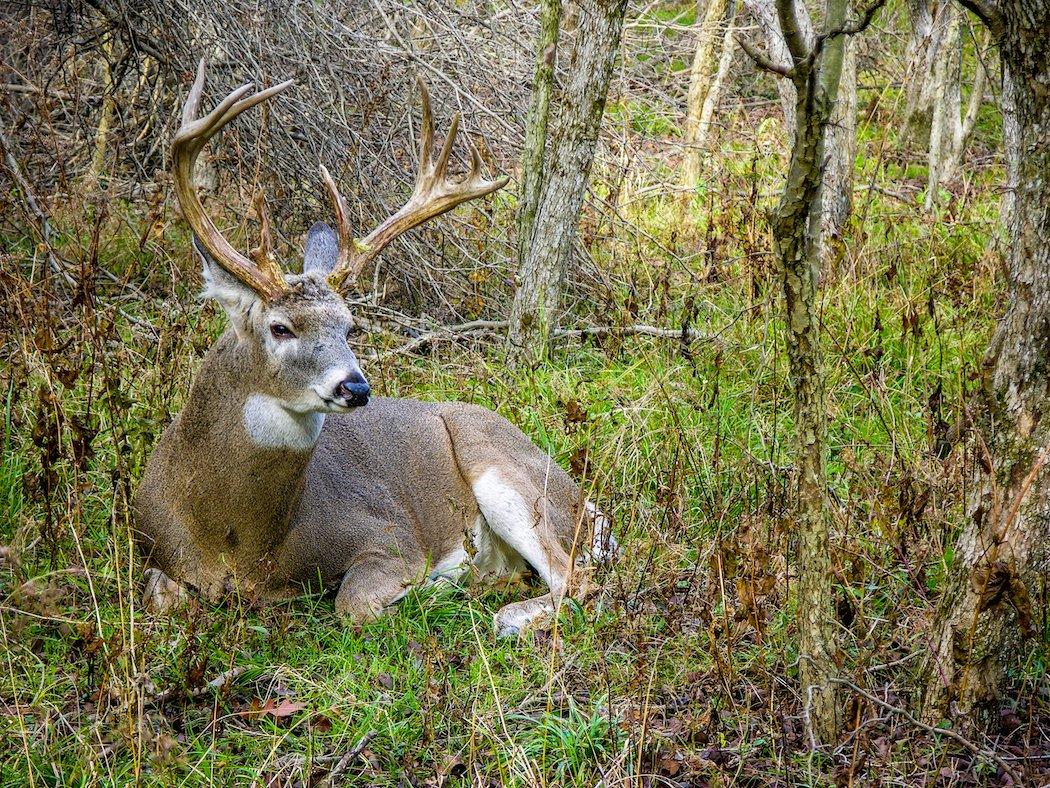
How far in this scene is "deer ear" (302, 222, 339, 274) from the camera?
17.0 feet

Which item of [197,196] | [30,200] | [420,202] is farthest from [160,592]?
[30,200]

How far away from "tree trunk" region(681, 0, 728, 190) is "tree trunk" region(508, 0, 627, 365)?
306cm

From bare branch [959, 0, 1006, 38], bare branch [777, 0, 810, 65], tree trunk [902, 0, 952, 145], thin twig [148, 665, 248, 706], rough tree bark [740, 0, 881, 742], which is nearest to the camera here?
bare branch [777, 0, 810, 65]

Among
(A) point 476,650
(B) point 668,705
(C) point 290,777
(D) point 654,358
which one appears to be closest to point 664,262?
(D) point 654,358

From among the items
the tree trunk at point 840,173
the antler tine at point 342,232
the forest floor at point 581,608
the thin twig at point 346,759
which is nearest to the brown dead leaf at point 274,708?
the forest floor at point 581,608

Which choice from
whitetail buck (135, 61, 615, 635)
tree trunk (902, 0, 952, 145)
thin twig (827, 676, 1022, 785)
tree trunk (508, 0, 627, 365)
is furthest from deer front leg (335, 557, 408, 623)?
tree trunk (902, 0, 952, 145)

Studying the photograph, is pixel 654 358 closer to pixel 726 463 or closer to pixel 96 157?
pixel 726 463

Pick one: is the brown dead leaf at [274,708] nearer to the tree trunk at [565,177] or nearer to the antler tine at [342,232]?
the antler tine at [342,232]

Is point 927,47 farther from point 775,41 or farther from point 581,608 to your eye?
point 581,608

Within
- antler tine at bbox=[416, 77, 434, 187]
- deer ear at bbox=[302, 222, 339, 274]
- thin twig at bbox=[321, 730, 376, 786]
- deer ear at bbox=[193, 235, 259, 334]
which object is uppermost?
antler tine at bbox=[416, 77, 434, 187]

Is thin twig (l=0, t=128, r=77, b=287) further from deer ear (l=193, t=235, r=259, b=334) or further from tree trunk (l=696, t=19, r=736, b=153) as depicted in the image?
tree trunk (l=696, t=19, r=736, b=153)

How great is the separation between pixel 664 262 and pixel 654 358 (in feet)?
5.11

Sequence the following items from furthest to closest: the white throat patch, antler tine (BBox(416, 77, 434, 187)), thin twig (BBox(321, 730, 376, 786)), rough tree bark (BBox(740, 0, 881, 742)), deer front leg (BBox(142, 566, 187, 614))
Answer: antler tine (BBox(416, 77, 434, 187)), the white throat patch, deer front leg (BBox(142, 566, 187, 614)), thin twig (BBox(321, 730, 376, 786)), rough tree bark (BBox(740, 0, 881, 742))

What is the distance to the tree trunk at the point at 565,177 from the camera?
609 cm
